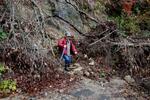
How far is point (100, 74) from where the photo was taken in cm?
1083

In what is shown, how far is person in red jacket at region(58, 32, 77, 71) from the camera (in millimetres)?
10802

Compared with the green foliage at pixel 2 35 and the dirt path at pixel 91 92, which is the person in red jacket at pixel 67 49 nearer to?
the dirt path at pixel 91 92

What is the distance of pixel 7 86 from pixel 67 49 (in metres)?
2.39

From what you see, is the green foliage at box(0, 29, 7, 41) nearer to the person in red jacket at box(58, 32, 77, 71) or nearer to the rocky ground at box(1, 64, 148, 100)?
the person in red jacket at box(58, 32, 77, 71)

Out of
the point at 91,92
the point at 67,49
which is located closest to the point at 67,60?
the point at 67,49

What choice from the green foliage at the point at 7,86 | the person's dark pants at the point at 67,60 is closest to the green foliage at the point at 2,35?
the green foliage at the point at 7,86

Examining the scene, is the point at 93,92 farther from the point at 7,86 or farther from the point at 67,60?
the point at 7,86

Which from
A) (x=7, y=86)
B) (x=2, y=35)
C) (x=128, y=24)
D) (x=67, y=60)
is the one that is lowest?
(x=7, y=86)

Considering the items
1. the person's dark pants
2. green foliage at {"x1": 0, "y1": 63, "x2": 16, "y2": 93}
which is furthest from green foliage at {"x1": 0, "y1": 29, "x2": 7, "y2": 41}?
the person's dark pants

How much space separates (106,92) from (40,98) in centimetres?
192

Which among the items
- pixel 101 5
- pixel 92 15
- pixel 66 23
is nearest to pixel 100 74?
pixel 66 23

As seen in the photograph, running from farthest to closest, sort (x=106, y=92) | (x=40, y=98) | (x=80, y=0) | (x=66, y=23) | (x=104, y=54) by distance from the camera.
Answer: (x=80, y=0), (x=66, y=23), (x=104, y=54), (x=106, y=92), (x=40, y=98)

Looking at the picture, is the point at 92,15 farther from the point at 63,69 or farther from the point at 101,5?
the point at 63,69

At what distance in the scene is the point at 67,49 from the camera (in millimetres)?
10961
